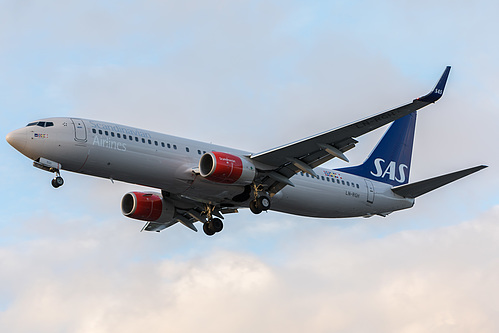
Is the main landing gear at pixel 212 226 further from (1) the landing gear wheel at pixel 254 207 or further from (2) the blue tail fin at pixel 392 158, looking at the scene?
(2) the blue tail fin at pixel 392 158

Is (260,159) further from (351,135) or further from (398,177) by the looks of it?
(398,177)

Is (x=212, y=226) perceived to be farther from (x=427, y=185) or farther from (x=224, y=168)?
(x=427, y=185)

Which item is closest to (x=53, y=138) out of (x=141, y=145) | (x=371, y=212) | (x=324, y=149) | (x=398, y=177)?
(x=141, y=145)

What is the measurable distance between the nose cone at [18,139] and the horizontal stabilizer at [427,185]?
869 inches

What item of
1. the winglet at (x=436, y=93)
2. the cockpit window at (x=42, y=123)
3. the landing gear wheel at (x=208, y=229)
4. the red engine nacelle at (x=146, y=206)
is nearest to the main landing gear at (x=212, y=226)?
→ the landing gear wheel at (x=208, y=229)

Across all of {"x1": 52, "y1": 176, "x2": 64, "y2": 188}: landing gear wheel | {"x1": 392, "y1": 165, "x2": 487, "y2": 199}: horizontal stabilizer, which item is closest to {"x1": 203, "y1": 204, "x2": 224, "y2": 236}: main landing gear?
{"x1": 52, "y1": 176, "x2": 64, "y2": 188}: landing gear wheel

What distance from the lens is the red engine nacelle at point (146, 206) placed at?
156ft

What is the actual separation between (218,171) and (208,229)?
25.8 ft

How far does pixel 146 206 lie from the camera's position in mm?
47719

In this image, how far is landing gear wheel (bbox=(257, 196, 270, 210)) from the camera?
43562 millimetres

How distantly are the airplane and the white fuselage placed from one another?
1.9 inches

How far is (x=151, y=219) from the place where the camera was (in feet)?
158

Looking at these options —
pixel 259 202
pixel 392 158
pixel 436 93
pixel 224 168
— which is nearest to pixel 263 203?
pixel 259 202

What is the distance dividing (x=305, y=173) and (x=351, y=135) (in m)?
6.09
